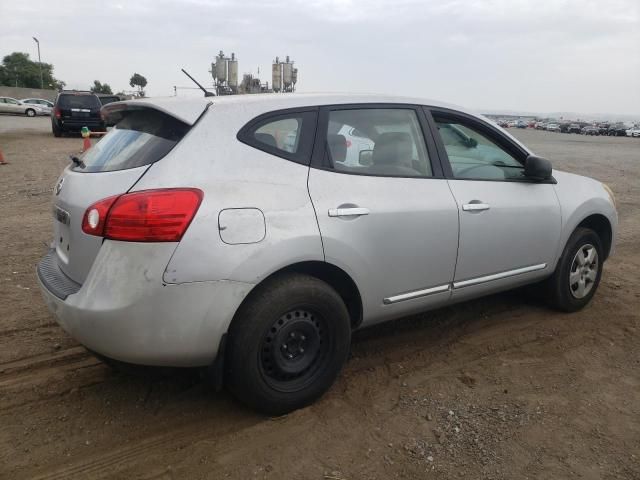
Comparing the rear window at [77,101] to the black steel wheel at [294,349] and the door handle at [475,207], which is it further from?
the black steel wheel at [294,349]

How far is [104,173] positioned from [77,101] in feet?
65.6

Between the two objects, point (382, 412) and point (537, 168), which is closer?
point (382, 412)

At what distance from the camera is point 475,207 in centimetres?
358

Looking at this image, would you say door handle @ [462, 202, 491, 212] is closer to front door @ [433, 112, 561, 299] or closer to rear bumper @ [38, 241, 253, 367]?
front door @ [433, 112, 561, 299]

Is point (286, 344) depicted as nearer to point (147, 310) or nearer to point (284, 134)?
point (147, 310)

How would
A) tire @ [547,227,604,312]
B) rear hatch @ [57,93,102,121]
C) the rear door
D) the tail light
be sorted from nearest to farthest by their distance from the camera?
the tail light
the rear door
tire @ [547,227,604,312]
rear hatch @ [57,93,102,121]

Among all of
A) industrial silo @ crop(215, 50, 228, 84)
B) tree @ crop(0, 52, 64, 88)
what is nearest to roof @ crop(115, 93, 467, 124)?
industrial silo @ crop(215, 50, 228, 84)

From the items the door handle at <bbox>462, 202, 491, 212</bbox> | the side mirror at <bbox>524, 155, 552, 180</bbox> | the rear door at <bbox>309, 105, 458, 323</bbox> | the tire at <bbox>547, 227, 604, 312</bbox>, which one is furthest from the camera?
the tire at <bbox>547, 227, 604, 312</bbox>

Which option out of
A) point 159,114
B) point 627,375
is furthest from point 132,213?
point 627,375

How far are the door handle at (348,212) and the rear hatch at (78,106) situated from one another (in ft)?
64.4

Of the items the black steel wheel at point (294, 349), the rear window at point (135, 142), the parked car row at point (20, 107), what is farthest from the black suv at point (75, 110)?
the parked car row at point (20, 107)

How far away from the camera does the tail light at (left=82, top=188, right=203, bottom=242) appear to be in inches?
97.1

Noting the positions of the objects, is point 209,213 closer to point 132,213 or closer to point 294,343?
point 132,213

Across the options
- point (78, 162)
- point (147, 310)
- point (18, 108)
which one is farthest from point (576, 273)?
point (18, 108)
